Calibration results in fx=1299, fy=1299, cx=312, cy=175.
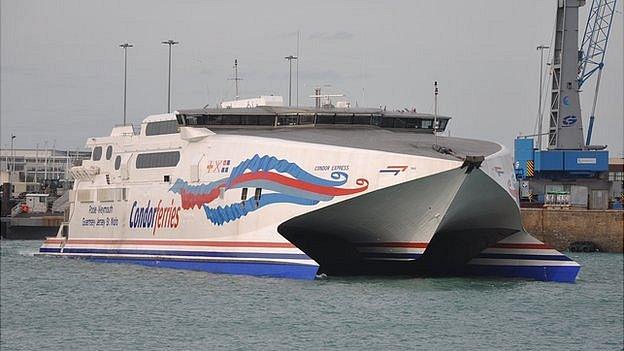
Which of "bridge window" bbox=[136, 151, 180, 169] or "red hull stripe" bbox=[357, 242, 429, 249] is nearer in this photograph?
"red hull stripe" bbox=[357, 242, 429, 249]

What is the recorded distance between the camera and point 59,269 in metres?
49.8

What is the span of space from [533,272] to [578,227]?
2464cm

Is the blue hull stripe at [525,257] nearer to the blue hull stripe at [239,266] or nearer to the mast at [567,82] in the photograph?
the blue hull stripe at [239,266]

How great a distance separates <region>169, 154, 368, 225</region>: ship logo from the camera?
4097cm

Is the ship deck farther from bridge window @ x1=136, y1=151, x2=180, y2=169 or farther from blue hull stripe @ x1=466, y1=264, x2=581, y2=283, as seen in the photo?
blue hull stripe @ x1=466, y1=264, x2=581, y2=283

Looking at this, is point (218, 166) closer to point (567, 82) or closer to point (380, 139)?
point (380, 139)

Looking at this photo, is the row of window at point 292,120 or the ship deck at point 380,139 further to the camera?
the row of window at point 292,120

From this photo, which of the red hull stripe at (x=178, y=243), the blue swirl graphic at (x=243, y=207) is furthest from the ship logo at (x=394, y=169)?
the red hull stripe at (x=178, y=243)

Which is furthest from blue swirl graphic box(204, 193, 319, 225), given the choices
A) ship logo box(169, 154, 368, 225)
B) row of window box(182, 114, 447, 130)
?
row of window box(182, 114, 447, 130)

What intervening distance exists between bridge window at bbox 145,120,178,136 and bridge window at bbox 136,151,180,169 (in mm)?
909

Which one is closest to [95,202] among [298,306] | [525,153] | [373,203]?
[373,203]

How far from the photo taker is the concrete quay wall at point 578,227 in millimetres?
67375

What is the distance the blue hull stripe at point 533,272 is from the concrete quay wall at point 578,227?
22.7m

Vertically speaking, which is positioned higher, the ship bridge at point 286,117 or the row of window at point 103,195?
the ship bridge at point 286,117
